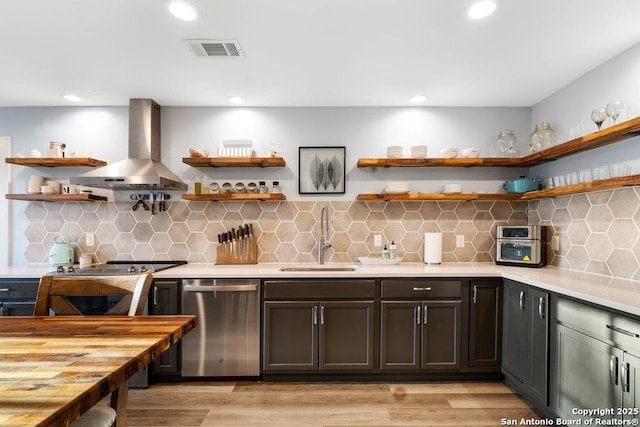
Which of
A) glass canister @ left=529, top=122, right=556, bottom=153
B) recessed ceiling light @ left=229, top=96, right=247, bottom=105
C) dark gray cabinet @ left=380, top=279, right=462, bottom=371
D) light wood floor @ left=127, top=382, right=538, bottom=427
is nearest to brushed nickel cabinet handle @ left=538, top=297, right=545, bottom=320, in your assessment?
dark gray cabinet @ left=380, top=279, right=462, bottom=371

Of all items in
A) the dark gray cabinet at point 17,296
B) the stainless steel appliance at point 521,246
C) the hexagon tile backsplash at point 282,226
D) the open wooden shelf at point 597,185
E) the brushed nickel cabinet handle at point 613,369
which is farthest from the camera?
the hexagon tile backsplash at point 282,226

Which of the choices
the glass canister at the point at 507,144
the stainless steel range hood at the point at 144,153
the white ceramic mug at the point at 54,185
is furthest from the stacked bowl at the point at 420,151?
the white ceramic mug at the point at 54,185

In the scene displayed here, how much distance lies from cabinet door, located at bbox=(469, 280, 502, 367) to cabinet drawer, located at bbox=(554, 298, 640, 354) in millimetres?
652

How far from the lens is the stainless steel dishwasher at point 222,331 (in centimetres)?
276

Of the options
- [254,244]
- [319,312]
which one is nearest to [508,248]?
[319,312]

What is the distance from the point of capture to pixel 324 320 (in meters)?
2.75

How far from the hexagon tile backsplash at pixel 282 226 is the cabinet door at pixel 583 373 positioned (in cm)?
142

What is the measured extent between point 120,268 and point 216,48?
2101 millimetres

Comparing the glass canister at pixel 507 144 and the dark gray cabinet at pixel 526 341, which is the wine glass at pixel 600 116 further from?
the dark gray cabinet at pixel 526 341

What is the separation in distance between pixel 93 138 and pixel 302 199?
224 cm

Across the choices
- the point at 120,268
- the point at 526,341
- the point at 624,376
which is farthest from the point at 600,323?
the point at 120,268

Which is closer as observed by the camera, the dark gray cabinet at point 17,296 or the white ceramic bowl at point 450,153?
the dark gray cabinet at point 17,296

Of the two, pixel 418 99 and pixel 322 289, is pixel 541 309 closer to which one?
pixel 322 289

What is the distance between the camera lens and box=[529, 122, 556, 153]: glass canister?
298 cm
